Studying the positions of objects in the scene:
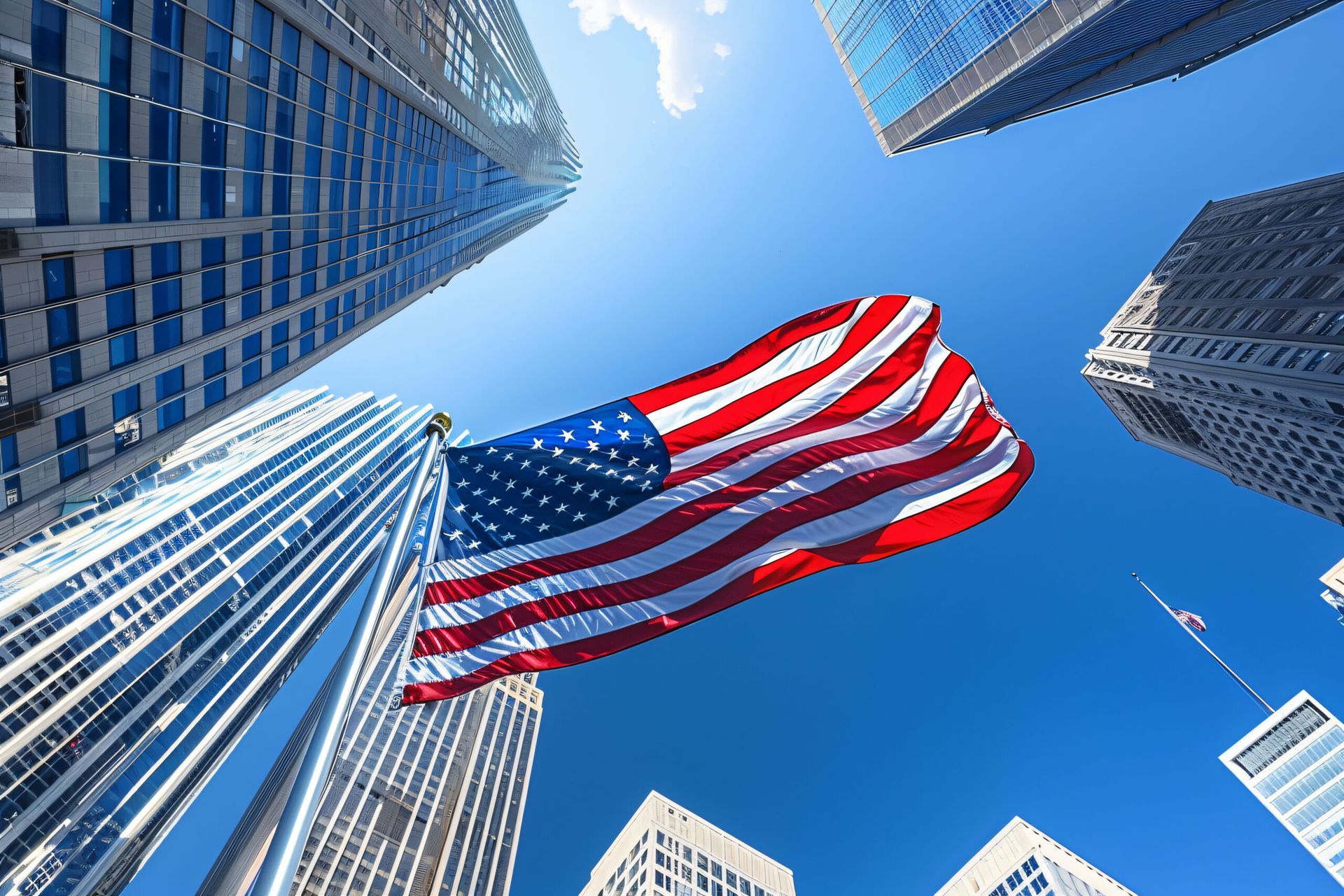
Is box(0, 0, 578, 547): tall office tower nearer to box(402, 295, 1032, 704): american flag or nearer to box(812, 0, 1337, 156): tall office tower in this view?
box(402, 295, 1032, 704): american flag

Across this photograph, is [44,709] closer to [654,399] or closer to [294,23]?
[294,23]

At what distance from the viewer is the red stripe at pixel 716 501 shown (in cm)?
1206

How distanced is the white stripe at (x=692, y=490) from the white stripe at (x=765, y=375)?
1.50 metres

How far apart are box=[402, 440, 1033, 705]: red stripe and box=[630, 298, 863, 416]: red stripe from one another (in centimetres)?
448

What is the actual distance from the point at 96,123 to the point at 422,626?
2075cm

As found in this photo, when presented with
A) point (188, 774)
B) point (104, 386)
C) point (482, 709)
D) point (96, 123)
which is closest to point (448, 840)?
point (482, 709)

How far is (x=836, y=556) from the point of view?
1409 centimetres

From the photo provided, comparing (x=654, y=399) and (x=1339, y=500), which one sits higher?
(x=654, y=399)

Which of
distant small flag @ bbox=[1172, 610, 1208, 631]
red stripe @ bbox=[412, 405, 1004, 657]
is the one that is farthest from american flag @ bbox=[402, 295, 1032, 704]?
distant small flag @ bbox=[1172, 610, 1208, 631]

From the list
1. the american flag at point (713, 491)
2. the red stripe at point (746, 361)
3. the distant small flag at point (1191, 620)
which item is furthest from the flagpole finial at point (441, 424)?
the distant small flag at point (1191, 620)

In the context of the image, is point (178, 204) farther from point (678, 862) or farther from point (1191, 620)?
point (678, 862)

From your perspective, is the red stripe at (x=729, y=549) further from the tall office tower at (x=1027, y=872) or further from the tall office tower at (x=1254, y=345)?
the tall office tower at (x=1027, y=872)

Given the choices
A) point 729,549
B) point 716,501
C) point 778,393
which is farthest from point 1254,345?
point 729,549

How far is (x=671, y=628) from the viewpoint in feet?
41.6
